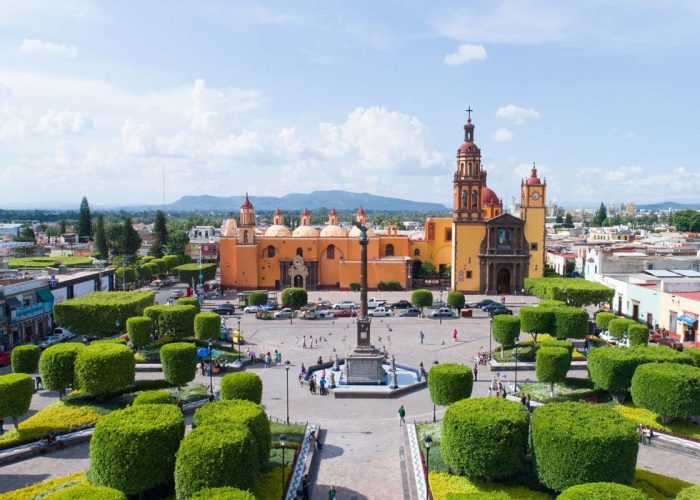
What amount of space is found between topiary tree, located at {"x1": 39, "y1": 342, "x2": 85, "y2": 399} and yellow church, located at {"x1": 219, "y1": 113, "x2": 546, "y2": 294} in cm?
3457

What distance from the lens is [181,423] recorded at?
18.1 metres

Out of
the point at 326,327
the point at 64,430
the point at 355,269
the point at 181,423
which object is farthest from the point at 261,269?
the point at 181,423

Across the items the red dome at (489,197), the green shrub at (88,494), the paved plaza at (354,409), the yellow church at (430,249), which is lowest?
the paved plaza at (354,409)

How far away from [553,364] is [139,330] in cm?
2277

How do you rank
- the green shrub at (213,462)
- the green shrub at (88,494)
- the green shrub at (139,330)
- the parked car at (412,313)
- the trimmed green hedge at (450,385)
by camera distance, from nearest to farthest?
the green shrub at (88,494) → the green shrub at (213,462) → the trimmed green hedge at (450,385) → the green shrub at (139,330) → the parked car at (412,313)

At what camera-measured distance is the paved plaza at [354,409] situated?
65.2 feet

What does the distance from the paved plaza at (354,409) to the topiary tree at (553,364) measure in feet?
10.8

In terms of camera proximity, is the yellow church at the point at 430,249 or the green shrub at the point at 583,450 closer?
the green shrub at the point at 583,450

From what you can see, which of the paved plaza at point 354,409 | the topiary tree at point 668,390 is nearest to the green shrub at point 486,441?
the paved plaza at point 354,409

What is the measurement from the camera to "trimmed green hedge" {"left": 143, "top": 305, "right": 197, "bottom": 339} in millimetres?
36375

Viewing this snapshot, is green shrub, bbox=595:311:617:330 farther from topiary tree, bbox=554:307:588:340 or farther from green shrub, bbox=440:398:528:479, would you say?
green shrub, bbox=440:398:528:479

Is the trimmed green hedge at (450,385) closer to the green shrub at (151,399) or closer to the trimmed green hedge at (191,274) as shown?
the green shrub at (151,399)

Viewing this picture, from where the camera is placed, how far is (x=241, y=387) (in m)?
22.4

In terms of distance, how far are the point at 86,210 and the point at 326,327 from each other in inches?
3488
